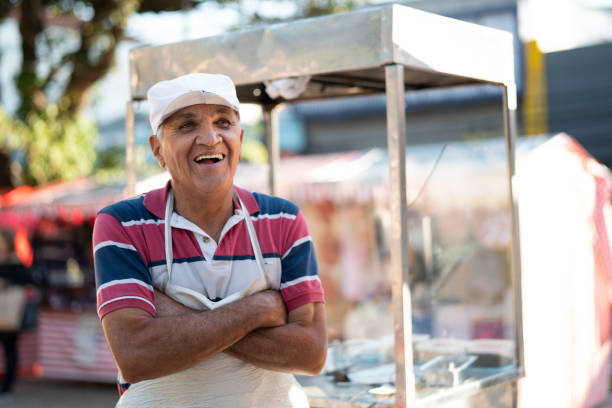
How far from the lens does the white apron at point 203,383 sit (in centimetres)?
202

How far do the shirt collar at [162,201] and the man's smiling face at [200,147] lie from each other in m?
0.05

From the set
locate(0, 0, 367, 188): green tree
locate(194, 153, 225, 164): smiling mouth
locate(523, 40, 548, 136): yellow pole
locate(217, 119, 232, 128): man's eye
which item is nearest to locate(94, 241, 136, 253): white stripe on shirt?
locate(194, 153, 225, 164): smiling mouth

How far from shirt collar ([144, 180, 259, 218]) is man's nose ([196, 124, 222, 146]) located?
195mm

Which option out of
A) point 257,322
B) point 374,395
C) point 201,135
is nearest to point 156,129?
point 201,135

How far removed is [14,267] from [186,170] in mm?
6620

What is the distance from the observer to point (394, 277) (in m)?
2.85

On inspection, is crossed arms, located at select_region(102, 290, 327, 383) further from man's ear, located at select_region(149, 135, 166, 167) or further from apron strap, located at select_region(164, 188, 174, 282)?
man's ear, located at select_region(149, 135, 166, 167)

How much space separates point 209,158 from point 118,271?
390mm

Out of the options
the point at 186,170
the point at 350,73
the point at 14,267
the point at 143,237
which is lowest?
the point at 14,267

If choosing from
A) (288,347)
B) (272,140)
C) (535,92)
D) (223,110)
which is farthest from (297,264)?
(535,92)

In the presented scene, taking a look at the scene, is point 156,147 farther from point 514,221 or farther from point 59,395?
point 59,395

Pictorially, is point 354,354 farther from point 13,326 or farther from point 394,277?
point 13,326

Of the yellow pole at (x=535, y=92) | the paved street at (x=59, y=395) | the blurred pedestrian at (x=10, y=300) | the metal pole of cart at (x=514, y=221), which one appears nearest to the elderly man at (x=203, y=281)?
the metal pole of cart at (x=514, y=221)

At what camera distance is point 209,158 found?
209 cm
